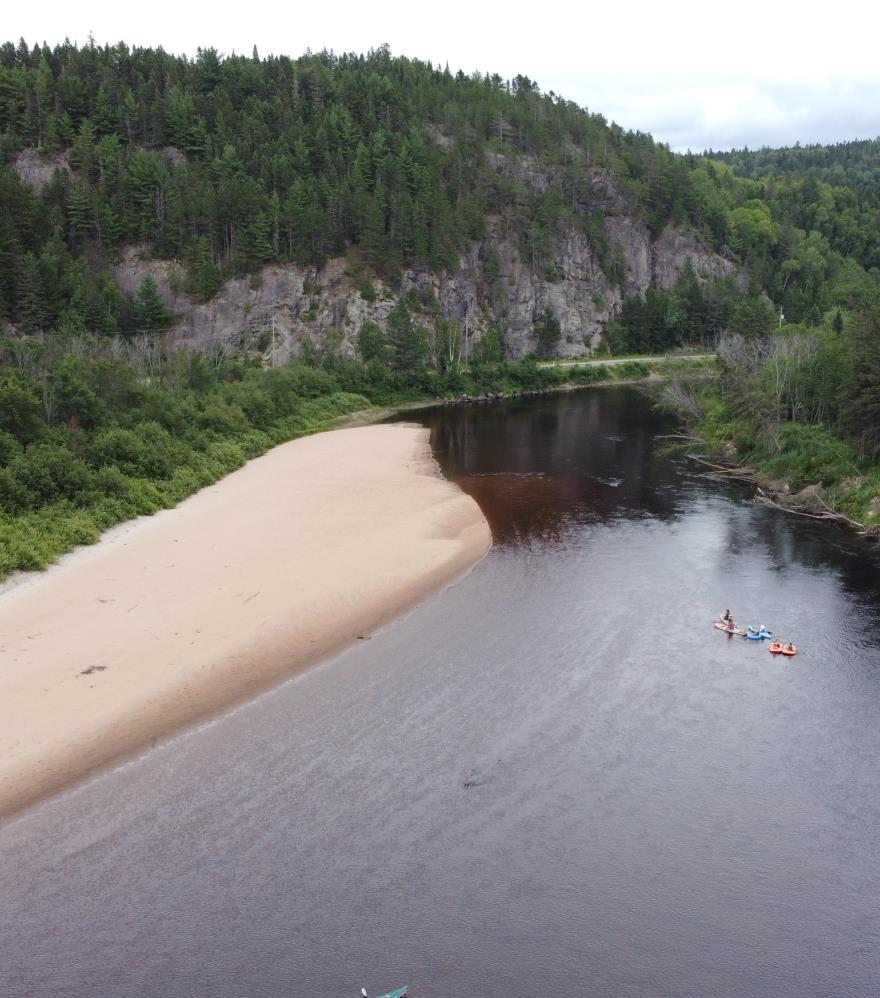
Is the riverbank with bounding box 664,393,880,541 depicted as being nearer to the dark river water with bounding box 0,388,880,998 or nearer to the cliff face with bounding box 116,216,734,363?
the dark river water with bounding box 0,388,880,998

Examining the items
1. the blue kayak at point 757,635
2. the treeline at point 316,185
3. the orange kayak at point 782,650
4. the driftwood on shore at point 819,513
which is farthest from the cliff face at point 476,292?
the orange kayak at point 782,650

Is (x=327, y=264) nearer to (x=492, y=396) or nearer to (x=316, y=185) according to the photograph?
(x=316, y=185)

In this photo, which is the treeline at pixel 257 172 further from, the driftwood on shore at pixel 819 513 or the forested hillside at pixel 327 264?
the driftwood on shore at pixel 819 513

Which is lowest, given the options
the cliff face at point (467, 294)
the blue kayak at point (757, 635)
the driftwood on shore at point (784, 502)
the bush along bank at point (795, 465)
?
the blue kayak at point (757, 635)

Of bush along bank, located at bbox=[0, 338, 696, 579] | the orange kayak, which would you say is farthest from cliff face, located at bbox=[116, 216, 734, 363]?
the orange kayak

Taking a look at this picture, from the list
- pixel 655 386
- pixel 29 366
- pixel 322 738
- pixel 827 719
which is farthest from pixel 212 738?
pixel 655 386

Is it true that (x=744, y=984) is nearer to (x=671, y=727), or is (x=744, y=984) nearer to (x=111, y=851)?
(x=671, y=727)
